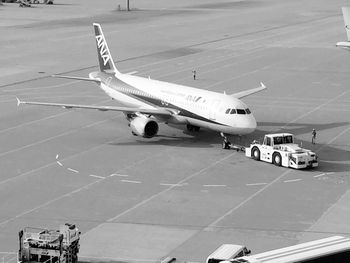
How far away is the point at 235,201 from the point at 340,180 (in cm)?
934

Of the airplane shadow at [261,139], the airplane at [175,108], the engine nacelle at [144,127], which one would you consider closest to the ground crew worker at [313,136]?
the airplane shadow at [261,139]

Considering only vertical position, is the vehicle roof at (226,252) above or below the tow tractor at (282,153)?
above

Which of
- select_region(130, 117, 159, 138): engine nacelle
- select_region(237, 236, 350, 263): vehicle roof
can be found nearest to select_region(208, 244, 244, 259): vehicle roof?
select_region(237, 236, 350, 263): vehicle roof

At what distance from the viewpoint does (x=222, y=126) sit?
6962cm

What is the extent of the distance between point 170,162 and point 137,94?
1331 centimetres

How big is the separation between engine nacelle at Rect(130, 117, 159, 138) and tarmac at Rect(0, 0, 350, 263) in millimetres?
1007

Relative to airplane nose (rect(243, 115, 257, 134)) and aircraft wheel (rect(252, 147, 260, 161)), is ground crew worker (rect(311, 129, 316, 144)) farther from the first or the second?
aircraft wheel (rect(252, 147, 260, 161))

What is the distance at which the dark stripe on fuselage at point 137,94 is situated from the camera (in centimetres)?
7219

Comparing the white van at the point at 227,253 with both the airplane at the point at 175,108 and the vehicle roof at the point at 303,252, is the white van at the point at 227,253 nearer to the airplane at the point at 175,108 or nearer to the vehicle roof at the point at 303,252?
the vehicle roof at the point at 303,252

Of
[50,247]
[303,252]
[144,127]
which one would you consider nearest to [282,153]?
[144,127]

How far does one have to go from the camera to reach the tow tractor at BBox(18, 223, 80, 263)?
4253 cm

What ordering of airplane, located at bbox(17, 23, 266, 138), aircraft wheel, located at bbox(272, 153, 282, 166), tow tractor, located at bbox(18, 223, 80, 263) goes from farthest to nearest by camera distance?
airplane, located at bbox(17, 23, 266, 138) → aircraft wheel, located at bbox(272, 153, 282, 166) → tow tractor, located at bbox(18, 223, 80, 263)

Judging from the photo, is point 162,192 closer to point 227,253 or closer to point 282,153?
point 282,153

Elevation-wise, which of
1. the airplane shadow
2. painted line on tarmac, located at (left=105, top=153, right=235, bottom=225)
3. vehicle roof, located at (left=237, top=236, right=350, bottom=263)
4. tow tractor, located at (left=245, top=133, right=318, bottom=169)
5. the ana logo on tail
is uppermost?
the ana logo on tail
